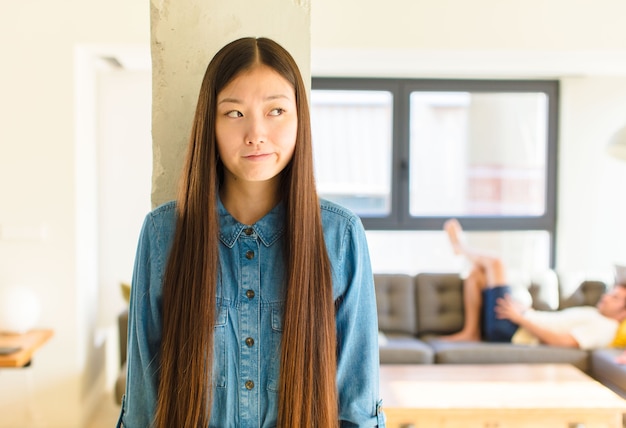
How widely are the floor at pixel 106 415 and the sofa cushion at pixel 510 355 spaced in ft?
6.39

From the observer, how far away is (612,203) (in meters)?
5.07

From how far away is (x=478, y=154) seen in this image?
5.14 meters

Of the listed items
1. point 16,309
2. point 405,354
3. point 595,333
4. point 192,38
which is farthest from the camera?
point 595,333

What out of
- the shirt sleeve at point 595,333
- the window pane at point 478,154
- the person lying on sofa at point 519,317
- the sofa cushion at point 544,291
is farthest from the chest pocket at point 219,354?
the window pane at point 478,154

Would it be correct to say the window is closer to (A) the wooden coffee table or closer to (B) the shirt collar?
(A) the wooden coffee table

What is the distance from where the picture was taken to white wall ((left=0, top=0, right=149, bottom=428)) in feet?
12.0

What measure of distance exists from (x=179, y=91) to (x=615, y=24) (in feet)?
10.7

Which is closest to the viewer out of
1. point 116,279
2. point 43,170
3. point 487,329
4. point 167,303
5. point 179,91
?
point 167,303

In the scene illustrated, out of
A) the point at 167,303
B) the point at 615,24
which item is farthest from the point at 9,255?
the point at 615,24

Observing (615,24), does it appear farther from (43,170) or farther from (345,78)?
(43,170)

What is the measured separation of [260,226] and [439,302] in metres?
3.29

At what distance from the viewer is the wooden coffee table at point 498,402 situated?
111 inches

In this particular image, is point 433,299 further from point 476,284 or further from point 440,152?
point 440,152

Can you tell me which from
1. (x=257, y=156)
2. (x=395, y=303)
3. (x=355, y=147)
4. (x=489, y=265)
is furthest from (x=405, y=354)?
(x=257, y=156)
